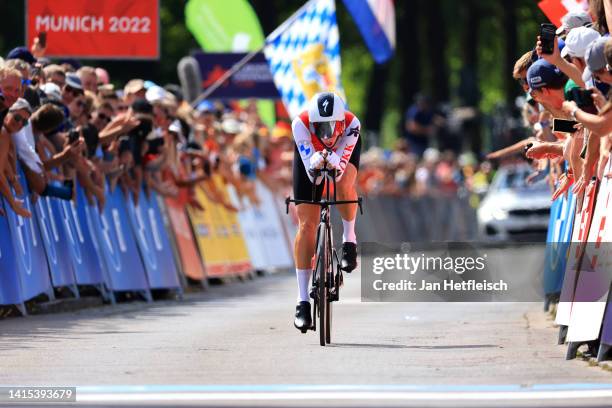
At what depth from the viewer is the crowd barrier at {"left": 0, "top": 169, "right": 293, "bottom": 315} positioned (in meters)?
16.5

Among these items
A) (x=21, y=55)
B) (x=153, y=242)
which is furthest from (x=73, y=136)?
(x=153, y=242)

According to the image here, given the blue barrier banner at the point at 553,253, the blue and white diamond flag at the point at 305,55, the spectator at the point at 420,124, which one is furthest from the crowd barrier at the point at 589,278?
the spectator at the point at 420,124

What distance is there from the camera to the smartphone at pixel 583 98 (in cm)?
1271

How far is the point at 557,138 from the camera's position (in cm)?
1719

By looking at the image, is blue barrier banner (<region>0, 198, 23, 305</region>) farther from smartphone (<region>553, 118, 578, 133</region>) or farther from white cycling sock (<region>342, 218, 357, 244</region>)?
smartphone (<region>553, 118, 578, 133</region>)

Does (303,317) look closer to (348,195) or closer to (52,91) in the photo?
(348,195)

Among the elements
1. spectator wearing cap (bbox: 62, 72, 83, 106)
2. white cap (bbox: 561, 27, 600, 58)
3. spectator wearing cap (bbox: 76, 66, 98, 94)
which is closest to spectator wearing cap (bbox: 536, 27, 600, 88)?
white cap (bbox: 561, 27, 600, 58)

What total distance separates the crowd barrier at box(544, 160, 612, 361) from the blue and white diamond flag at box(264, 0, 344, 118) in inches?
496

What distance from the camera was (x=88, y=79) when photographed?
19.5 m

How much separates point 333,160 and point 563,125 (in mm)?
1701

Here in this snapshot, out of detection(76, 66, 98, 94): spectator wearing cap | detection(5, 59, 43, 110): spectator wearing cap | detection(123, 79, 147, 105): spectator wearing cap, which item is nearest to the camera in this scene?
detection(5, 59, 43, 110): spectator wearing cap

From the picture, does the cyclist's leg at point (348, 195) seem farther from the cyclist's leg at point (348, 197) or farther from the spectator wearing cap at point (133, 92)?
the spectator wearing cap at point (133, 92)

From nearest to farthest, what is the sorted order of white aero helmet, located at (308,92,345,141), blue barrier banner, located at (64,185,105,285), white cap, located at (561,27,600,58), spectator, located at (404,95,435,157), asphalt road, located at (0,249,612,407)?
1. asphalt road, located at (0,249,612,407)
2. white cap, located at (561,27,600,58)
3. white aero helmet, located at (308,92,345,141)
4. blue barrier banner, located at (64,185,105,285)
5. spectator, located at (404,95,435,157)

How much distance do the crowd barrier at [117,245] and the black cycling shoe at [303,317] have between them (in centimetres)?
296
